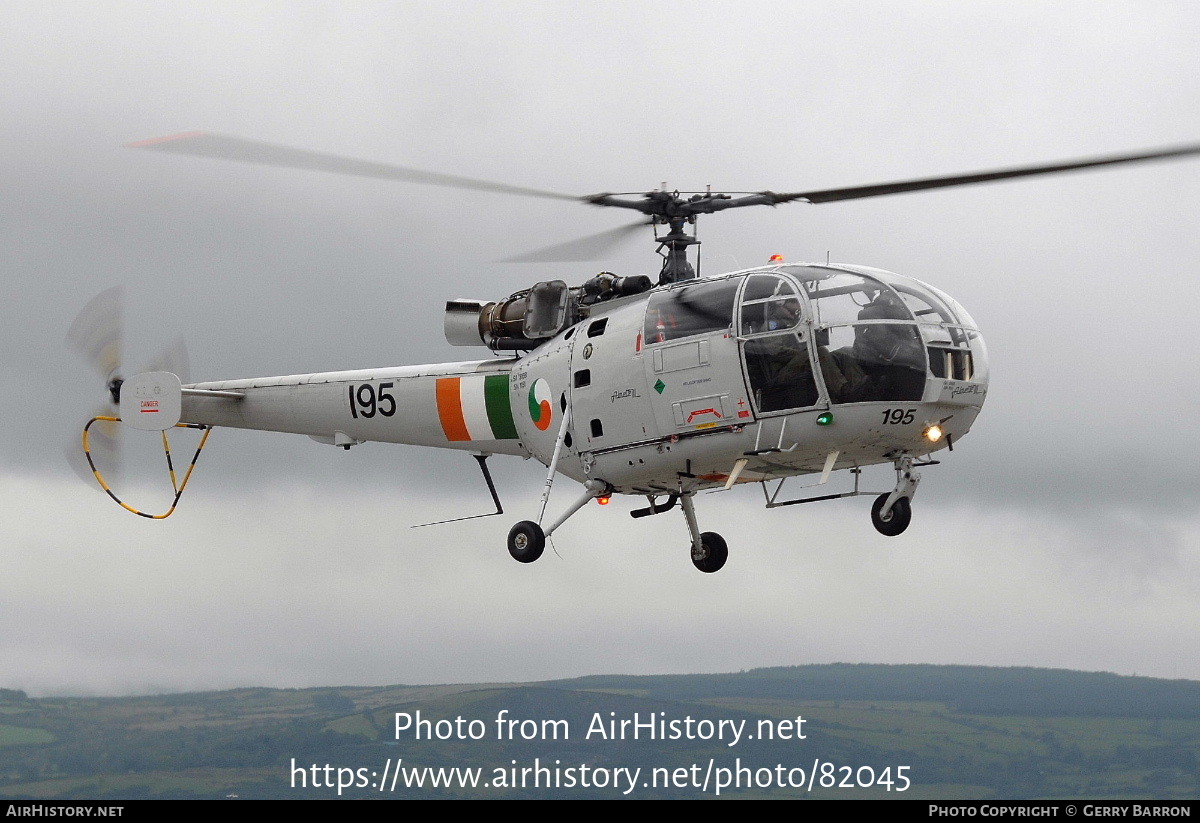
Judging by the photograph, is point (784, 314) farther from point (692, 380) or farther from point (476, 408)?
point (476, 408)

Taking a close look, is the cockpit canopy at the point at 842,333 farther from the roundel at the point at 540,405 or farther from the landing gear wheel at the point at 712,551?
the landing gear wheel at the point at 712,551

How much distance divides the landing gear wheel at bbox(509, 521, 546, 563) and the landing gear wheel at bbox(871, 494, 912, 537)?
5093 mm

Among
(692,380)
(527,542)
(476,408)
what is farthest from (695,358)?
(476,408)

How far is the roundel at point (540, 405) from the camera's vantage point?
23.5 meters

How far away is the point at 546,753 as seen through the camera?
95500 millimetres

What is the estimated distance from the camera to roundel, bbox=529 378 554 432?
2355 cm

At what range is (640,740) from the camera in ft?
317

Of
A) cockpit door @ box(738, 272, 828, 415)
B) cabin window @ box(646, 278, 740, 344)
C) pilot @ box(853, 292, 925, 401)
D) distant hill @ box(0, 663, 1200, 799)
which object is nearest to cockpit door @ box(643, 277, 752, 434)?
cabin window @ box(646, 278, 740, 344)

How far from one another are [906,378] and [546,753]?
260 ft

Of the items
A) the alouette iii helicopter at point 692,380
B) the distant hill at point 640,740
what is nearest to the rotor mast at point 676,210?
the alouette iii helicopter at point 692,380

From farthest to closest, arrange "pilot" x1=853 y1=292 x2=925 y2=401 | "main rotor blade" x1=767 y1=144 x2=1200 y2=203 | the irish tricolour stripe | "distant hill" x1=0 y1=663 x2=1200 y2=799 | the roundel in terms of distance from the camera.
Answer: "distant hill" x1=0 y1=663 x2=1200 y2=799 → the irish tricolour stripe → the roundel → "pilot" x1=853 y1=292 x2=925 y2=401 → "main rotor blade" x1=767 y1=144 x2=1200 y2=203

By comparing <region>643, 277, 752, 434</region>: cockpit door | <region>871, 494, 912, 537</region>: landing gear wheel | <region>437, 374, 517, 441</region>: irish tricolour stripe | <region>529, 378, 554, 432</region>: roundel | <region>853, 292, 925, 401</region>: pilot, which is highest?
<region>437, 374, 517, 441</region>: irish tricolour stripe

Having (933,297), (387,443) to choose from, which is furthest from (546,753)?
(933,297)

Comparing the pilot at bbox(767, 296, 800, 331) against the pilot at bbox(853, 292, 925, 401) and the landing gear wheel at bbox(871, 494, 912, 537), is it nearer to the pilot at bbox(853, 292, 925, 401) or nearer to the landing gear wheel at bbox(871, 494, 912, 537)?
the pilot at bbox(853, 292, 925, 401)
